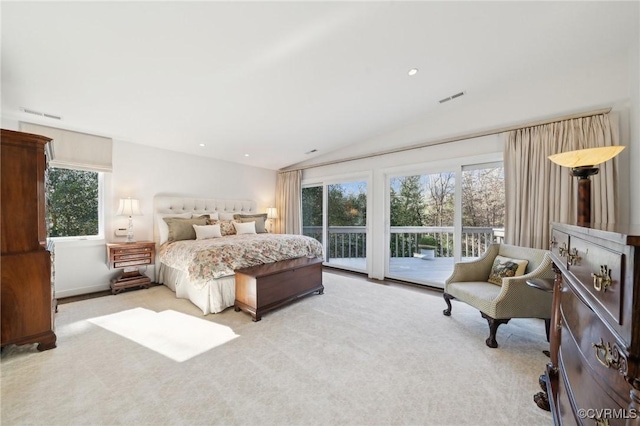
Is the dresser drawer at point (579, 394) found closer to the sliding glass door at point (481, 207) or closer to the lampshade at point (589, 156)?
the lampshade at point (589, 156)

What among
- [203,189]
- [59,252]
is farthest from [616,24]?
[59,252]

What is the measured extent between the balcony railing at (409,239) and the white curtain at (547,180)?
18.2 inches

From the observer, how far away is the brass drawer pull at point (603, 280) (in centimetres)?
68

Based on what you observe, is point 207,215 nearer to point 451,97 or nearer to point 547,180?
point 451,97

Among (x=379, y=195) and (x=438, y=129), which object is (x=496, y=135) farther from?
(x=379, y=195)

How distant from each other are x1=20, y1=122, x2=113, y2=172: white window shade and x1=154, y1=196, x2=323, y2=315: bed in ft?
2.93

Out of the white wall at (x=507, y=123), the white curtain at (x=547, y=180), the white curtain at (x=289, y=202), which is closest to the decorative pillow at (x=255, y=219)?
the white curtain at (x=289, y=202)

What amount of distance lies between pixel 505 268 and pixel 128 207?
4945mm

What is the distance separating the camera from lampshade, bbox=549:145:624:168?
1.95 meters

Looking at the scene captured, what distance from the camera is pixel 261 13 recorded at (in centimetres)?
185

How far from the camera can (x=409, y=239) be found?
174 inches

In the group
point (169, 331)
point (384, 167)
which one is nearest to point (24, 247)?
point (169, 331)

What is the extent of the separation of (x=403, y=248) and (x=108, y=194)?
4858 mm

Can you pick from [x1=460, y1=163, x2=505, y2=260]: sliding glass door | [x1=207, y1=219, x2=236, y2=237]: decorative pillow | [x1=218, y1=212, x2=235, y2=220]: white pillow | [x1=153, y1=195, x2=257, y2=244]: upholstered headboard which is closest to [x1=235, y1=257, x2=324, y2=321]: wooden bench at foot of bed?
[x1=207, y1=219, x2=236, y2=237]: decorative pillow
